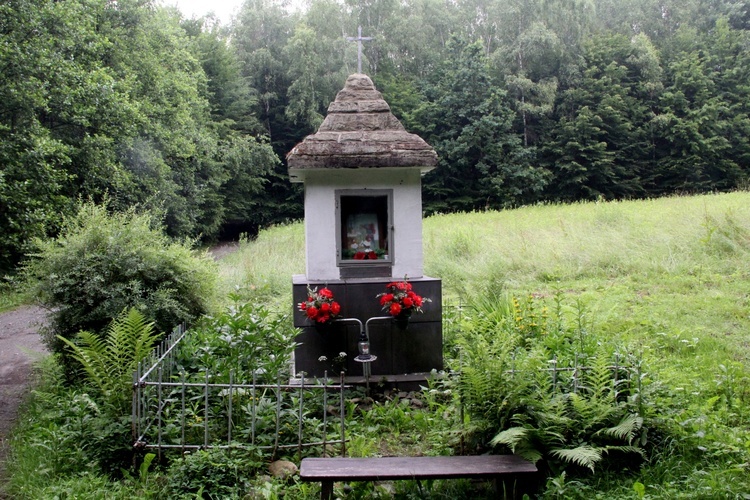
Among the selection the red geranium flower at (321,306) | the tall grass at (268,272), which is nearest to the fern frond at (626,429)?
the red geranium flower at (321,306)

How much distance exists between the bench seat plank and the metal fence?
20.8 inches

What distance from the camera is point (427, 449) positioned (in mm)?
4402

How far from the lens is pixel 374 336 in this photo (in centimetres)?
593

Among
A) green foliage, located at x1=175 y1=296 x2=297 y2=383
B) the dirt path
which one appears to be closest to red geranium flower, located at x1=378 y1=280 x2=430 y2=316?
green foliage, located at x1=175 y1=296 x2=297 y2=383

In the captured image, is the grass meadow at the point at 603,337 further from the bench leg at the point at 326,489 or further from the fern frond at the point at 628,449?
the bench leg at the point at 326,489

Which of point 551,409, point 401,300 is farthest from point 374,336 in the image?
point 551,409

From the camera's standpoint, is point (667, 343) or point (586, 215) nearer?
point (667, 343)

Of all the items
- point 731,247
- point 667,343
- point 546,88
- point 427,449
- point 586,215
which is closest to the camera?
point 427,449

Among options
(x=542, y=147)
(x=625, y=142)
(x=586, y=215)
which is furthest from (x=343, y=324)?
(x=625, y=142)

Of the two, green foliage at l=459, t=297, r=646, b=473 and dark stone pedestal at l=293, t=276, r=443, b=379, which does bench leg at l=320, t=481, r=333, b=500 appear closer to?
green foliage at l=459, t=297, r=646, b=473

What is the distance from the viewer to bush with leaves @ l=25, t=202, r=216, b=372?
250 inches

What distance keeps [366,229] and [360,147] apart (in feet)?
3.05

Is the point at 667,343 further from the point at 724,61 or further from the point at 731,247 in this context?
the point at 724,61

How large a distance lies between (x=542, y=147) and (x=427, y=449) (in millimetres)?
33178
